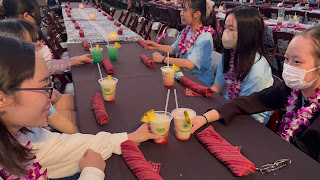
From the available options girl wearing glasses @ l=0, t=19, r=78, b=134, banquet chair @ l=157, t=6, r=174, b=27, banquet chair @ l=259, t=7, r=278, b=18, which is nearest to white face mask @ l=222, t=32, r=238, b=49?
girl wearing glasses @ l=0, t=19, r=78, b=134

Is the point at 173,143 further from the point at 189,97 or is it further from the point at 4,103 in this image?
the point at 4,103

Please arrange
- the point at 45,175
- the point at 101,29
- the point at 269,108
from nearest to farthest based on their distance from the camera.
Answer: the point at 45,175
the point at 269,108
the point at 101,29

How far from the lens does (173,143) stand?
116 centimetres

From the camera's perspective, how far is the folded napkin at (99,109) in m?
1.32

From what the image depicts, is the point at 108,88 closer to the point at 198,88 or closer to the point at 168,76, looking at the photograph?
the point at 168,76

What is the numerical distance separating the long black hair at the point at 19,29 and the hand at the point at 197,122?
4.06ft

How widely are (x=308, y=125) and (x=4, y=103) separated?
141cm

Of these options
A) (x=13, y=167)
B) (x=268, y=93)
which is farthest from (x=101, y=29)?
(x=13, y=167)

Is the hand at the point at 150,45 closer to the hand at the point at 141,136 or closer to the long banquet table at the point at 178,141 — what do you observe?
the long banquet table at the point at 178,141

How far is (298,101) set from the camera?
4.92ft

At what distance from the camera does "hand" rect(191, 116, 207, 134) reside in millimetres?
1238

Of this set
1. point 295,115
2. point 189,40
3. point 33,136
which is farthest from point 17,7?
point 295,115

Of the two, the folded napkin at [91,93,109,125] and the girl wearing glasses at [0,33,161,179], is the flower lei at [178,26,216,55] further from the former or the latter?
the girl wearing glasses at [0,33,161,179]

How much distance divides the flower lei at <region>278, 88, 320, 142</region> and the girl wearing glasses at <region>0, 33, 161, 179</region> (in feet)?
2.68
